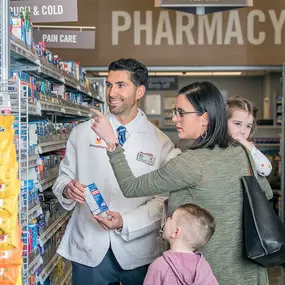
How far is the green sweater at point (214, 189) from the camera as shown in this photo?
2.14m

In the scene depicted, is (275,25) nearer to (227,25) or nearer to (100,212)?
(227,25)

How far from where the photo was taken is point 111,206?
104 inches

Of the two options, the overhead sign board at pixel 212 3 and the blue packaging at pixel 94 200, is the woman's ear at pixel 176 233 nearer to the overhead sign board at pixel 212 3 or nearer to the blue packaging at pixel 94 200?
the blue packaging at pixel 94 200

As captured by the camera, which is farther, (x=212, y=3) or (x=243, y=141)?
(x=212, y=3)

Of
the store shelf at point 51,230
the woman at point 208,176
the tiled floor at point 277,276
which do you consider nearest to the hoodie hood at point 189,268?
the woman at point 208,176

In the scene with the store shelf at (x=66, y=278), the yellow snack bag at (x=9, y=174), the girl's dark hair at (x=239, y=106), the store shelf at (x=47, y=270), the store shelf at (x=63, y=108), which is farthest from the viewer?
the store shelf at (x=66, y=278)

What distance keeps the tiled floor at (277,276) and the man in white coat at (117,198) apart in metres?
3.52

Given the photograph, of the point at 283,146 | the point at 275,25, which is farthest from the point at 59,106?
the point at 275,25

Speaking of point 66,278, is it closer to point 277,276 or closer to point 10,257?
point 277,276

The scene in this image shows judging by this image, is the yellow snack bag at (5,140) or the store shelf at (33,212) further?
the store shelf at (33,212)

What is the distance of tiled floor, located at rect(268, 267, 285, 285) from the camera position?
578 centimetres

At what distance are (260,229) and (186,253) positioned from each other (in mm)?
320

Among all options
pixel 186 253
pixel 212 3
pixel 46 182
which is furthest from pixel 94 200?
pixel 212 3

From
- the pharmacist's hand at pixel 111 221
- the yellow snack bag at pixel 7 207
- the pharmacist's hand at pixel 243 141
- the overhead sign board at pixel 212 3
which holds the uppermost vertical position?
the overhead sign board at pixel 212 3
